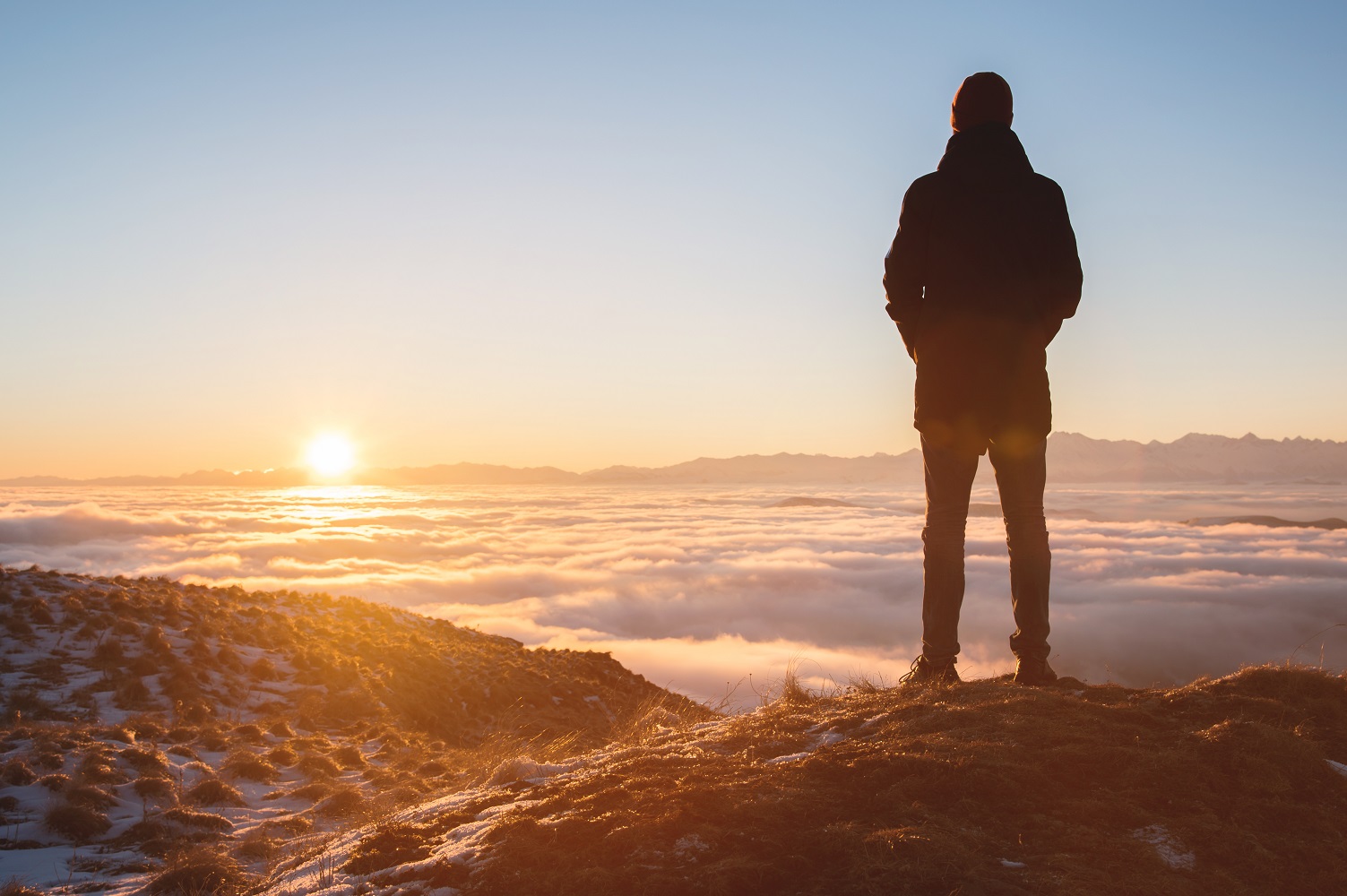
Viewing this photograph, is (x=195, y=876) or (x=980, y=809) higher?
(x=980, y=809)

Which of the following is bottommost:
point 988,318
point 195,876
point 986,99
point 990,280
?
point 195,876

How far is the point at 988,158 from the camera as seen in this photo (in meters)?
3.93

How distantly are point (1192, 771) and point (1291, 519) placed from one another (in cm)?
18552

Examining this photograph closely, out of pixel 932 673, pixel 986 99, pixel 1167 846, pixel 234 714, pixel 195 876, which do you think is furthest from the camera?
pixel 234 714

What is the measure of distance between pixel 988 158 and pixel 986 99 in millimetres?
344

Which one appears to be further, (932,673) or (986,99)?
(932,673)

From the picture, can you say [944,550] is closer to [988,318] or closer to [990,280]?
[988,318]

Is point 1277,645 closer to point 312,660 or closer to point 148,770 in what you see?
point 312,660

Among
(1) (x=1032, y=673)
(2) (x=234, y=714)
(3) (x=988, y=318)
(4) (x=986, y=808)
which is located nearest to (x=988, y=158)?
(3) (x=988, y=318)

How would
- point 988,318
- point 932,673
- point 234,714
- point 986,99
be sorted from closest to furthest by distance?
point 988,318 < point 986,99 < point 932,673 < point 234,714

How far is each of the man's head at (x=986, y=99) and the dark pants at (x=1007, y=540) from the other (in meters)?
1.72

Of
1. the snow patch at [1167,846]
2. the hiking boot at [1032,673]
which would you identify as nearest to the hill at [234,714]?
the hiking boot at [1032,673]

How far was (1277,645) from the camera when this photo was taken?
2660 inches

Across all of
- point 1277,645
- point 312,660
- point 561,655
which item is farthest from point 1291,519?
point 312,660
